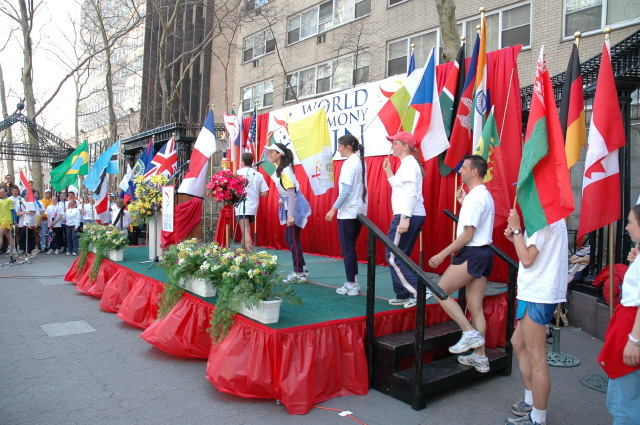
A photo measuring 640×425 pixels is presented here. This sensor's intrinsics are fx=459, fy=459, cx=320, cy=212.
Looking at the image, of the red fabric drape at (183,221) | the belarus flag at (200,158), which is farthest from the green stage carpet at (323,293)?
the belarus flag at (200,158)

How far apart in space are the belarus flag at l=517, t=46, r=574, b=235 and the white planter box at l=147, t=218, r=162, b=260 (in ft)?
19.7

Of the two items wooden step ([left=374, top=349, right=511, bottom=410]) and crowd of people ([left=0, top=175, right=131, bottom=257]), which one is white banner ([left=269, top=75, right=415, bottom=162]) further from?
crowd of people ([left=0, top=175, right=131, bottom=257])

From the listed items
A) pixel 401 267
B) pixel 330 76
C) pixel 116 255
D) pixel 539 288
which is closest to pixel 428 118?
pixel 401 267

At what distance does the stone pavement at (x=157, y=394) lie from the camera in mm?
3494

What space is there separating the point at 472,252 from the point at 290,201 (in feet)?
8.48

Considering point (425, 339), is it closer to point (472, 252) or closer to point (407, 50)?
point (472, 252)

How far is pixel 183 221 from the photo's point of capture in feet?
25.2

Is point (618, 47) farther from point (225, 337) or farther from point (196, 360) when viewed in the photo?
point (196, 360)

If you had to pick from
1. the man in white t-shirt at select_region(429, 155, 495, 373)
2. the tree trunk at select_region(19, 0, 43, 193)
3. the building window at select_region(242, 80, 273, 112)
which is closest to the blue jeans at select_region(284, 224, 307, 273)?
the man in white t-shirt at select_region(429, 155, 495, 373)

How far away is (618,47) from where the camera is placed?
211 inches

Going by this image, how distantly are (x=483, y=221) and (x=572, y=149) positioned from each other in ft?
5.86

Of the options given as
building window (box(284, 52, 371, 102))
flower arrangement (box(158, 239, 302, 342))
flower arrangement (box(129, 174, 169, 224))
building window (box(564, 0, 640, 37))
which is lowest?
flower arrangement (box(158, 239, 302, 342))

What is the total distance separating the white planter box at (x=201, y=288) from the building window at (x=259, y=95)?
16190 mm

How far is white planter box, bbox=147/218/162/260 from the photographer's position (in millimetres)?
7621
